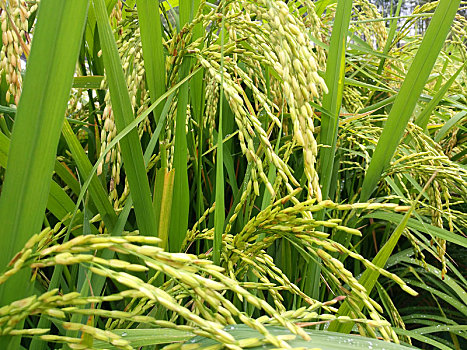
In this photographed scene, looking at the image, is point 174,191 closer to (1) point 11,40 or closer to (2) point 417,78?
(1) point 11,40

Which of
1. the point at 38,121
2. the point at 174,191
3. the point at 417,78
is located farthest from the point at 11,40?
the point at 417,78

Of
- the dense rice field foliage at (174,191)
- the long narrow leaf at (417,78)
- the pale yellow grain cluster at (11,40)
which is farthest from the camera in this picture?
the long narrow leaf at (417,78)

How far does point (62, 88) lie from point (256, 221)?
29 cm

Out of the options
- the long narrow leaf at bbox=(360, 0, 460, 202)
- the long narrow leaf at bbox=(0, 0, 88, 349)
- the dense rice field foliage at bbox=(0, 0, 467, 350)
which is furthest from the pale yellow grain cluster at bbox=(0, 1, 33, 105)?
the long narrow leaf at bbox=(360, 0, 460, 202)

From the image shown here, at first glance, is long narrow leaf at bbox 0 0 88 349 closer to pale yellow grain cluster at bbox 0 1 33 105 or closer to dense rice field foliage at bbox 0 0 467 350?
dense rice field foliage at bbox 0 0 467 350

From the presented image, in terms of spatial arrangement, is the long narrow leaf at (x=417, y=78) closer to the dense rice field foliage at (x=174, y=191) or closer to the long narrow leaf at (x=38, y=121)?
the dense rice field foliage at (x=174, y=191)

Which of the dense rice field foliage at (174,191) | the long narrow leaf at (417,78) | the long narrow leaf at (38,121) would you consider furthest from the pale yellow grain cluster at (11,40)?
the long narrow leaf at (417,78)

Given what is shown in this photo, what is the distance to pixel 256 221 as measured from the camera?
58 centimetres

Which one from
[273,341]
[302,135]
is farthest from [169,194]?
[273,341]

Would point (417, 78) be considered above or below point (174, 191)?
above

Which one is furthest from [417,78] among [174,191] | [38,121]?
[38,121]

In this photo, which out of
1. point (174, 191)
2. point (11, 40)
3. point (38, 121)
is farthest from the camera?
point (174, 191)

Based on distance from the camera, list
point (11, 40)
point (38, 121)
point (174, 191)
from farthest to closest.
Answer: point (174, 191) → point (11, 40) → point (38, 121)

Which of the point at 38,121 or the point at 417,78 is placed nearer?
the point at 38,121
